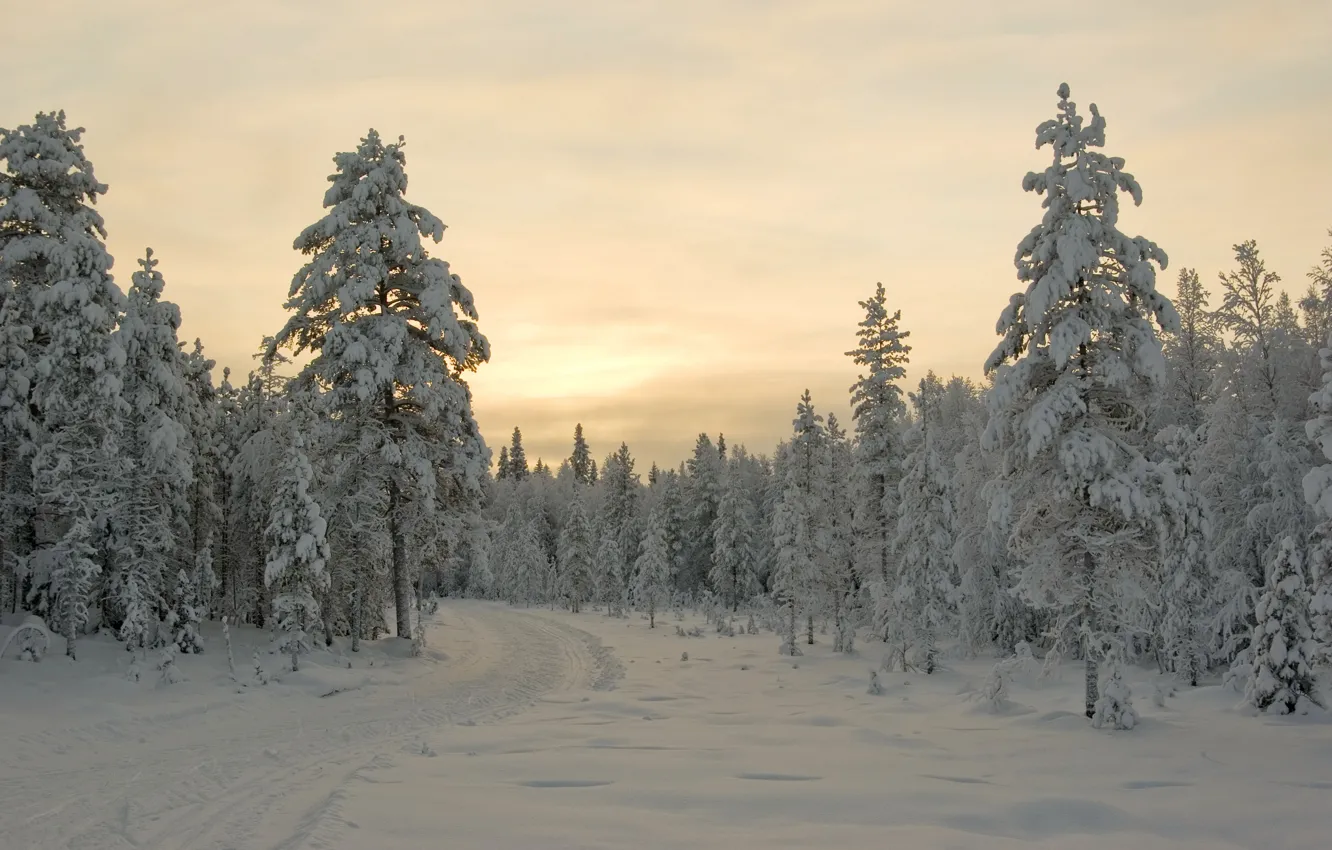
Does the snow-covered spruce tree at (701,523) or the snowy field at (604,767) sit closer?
the snowy field at (604,767)

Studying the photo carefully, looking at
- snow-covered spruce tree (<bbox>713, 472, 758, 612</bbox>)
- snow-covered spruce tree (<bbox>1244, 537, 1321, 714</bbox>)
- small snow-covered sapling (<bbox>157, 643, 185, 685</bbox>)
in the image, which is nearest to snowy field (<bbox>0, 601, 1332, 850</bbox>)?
small snow-covered sapling (<bbox>157, 643, 185, 685</bbox>)

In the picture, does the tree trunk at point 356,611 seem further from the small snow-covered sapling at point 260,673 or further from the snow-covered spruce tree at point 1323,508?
the snow-covered spruce tree at point 1323,508

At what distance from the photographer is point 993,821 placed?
9.52 metres

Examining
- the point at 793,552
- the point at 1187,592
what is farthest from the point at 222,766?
the point at 1187,592

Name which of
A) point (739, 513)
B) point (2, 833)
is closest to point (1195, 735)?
point (2, 833)

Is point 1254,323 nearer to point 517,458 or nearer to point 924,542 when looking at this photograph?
point 924,542

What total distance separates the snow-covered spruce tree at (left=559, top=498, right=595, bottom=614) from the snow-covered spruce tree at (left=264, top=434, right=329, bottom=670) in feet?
117

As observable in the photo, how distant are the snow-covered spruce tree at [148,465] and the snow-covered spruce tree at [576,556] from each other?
34750mm

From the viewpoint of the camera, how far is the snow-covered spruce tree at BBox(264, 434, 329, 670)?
66.0 ft

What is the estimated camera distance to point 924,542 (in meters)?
25.1

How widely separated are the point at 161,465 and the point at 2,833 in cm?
1391

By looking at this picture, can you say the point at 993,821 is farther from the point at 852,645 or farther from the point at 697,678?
the point at 852,645

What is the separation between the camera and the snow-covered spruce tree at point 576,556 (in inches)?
2229

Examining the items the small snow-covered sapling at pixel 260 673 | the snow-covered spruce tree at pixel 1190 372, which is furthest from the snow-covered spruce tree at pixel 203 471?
the snow-covered spruce tree at pixel 1190 372
